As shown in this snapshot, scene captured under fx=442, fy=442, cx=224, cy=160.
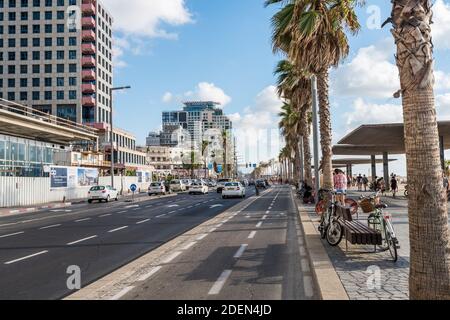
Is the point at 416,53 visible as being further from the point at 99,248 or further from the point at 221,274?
the point at 99,248

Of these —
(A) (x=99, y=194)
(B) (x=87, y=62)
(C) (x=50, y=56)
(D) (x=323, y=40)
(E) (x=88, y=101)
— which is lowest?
(A) (x=99, y=194)

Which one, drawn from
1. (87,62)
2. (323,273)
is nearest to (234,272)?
(323,273)

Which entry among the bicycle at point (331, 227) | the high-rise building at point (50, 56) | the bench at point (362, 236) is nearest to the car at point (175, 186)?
the high-rise building at point (50, 56)

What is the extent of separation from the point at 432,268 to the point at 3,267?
333 inches

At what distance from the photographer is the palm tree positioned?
16.9 metres

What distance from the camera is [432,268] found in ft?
14.9

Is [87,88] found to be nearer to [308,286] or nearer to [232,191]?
[232,191]

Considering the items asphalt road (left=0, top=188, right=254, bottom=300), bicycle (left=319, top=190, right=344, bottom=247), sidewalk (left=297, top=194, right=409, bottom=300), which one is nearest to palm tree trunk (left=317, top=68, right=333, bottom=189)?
bicycle (left=319, top=190, right=344, bottom=247)

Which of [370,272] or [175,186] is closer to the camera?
[370,272]

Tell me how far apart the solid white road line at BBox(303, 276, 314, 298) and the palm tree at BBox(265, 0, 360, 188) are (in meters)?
9.41

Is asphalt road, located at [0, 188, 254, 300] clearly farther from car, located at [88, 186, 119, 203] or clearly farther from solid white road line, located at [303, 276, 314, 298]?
car, located at [88, 186, 119, 203]

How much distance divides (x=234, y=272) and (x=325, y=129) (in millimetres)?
10951

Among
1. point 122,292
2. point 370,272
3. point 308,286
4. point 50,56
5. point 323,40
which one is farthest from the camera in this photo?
point 50,56

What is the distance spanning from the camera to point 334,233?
10.4 metres
